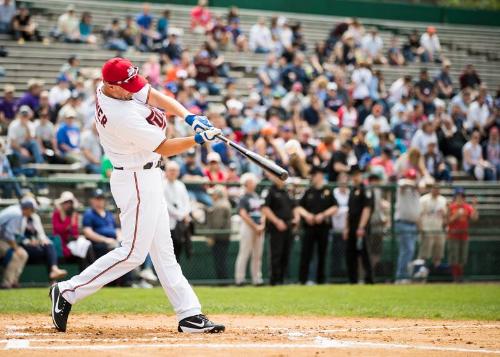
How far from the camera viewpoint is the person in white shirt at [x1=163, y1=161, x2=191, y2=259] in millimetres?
15312

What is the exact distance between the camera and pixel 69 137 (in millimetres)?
17328

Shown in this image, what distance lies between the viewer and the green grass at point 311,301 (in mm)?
10648

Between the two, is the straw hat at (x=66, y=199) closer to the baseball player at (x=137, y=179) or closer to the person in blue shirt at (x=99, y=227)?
the person in blue shirt at (x=99, y=227)

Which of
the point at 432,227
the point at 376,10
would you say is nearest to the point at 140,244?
the point at 432,227

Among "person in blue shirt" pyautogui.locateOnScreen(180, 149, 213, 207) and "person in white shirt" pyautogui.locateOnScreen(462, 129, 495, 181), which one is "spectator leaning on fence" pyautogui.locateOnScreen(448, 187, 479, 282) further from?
"person in blue shirt" pyautogui.locateOnScreen(180, 149, 213, 207)

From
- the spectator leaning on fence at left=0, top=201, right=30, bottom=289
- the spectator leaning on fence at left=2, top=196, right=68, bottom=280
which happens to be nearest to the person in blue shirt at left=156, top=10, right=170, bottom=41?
the spectator leaning on fence at left=2, top=196, right=68, bottom=280

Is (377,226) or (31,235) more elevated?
(377,226)

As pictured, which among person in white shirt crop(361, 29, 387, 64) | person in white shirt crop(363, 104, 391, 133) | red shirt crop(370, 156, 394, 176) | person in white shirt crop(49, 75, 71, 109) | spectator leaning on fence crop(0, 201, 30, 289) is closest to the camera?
spectator leaning on fence crop(0, 201, 30, 289)

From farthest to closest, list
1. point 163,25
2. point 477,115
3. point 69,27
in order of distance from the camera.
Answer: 1. point 477,115
2. point 163,25
3. point 69,27

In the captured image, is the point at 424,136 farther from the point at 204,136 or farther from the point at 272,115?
the point at 204,136

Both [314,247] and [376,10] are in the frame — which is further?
[376,10]

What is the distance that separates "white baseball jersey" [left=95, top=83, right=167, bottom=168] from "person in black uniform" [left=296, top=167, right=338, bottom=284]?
336 inches

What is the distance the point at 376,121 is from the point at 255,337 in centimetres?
1422

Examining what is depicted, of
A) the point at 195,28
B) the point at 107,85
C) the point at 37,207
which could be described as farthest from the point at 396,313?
the point at 195,28
